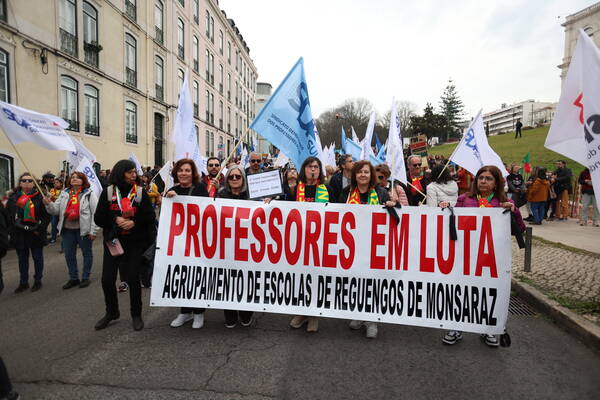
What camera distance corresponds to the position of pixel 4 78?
13.1m

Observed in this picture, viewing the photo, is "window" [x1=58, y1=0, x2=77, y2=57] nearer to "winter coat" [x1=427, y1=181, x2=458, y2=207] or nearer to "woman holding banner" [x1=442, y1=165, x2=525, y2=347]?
"winter coat" [x1=427, y1=181, x2=458, y2=207]

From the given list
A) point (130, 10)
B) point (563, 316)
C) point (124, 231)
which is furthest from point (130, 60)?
point (563, 316)

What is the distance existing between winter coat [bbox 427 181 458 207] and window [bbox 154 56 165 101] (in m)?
23.2

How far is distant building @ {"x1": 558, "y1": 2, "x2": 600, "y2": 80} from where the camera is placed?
65.5m

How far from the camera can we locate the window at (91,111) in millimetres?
17734

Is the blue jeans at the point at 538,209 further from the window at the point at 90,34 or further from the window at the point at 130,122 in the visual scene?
the window at the point at 130,122

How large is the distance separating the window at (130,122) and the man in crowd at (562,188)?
66.4ft

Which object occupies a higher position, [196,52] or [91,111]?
[196,52]

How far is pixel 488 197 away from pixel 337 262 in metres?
1.78

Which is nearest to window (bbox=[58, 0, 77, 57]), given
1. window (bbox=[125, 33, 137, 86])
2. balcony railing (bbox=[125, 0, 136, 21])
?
window (bbox=[125, 33, 137, 86])

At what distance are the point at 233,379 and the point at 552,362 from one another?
2.89 metres

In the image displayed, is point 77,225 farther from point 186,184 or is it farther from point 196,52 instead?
point 196,52

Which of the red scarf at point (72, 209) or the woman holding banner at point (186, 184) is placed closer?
the woman holding banner at point (186, 184)

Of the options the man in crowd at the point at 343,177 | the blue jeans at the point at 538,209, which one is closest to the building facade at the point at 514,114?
the blue jeans at the point at 538,209
